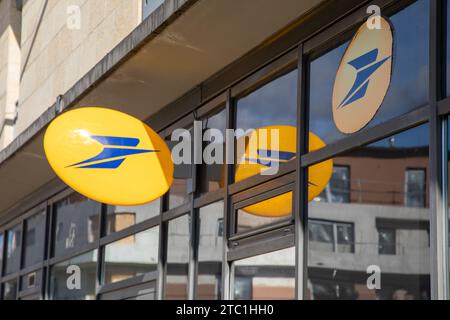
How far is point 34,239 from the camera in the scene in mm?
14641

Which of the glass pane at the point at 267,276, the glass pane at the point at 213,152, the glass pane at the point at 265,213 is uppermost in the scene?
the glass pane at the point at 213,152

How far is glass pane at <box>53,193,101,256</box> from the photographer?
12.2 meters

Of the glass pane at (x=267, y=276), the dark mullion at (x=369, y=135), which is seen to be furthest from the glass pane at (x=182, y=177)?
the dark mullion at (x=369, y=135)

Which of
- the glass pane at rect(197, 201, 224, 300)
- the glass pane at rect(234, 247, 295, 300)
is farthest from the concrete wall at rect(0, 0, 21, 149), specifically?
the glass pane at rect(234, 247, 295, 300)

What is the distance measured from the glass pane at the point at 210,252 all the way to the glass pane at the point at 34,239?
5.34 m

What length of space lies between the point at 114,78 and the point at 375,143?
3.34 metres

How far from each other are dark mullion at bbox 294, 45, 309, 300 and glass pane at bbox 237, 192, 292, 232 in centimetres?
19

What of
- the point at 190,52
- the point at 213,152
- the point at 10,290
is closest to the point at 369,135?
the point at 190,52

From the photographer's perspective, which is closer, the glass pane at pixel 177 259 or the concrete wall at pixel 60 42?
the glass pane at pixel 177 259

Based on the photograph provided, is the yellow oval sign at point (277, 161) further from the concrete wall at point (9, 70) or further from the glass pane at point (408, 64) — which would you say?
the concrete wall at point (9, 70)

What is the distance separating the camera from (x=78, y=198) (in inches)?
505

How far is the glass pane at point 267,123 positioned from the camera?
8.20m

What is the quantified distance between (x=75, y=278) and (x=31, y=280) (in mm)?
1945
